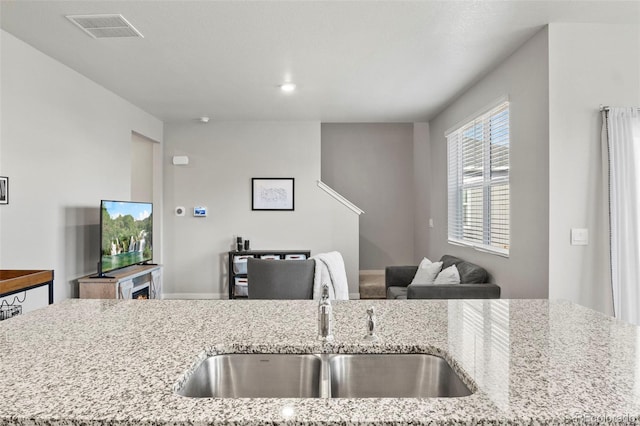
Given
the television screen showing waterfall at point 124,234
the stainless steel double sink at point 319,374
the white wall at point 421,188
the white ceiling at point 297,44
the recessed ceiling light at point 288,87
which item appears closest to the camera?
the stainless steel double sink at point 319,374

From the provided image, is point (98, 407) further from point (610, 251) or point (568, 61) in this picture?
point (568, 61)

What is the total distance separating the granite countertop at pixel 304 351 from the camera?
810 mm

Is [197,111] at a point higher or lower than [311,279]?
higher

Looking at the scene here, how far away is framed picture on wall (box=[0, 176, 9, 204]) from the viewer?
9.98 ft

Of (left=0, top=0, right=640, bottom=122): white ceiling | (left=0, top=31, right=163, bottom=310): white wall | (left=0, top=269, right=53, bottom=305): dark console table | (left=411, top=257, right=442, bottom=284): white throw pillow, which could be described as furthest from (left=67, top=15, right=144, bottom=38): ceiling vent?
(left=411, top=257, right=442, bottom=284): white throw pillow

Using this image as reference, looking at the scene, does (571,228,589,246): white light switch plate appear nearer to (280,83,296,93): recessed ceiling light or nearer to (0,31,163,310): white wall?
(280,83,296,93): recessed ceiling light

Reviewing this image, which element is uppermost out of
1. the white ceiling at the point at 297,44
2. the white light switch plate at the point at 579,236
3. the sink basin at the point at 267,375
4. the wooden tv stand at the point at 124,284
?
the white ceiling at the point at 297,44

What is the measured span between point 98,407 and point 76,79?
393 cm

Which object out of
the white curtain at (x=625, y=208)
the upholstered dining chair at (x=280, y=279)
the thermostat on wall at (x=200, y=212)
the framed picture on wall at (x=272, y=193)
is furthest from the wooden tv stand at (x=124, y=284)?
the white curtain at (x=625, y=208)

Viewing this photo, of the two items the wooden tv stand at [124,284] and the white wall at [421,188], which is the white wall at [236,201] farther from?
the wooden tv stand at [124,284]

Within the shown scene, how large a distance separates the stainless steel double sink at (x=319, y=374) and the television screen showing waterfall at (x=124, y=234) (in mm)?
3273

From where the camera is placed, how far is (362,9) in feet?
9.01

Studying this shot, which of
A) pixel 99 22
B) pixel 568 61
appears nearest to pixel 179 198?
pixel 99 22

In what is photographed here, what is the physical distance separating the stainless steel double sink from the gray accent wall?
6.15m
